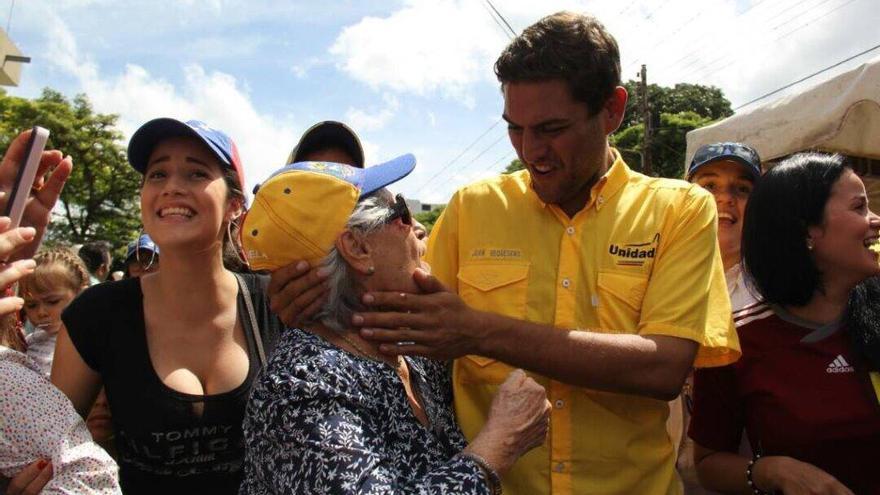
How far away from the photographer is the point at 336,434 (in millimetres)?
1713

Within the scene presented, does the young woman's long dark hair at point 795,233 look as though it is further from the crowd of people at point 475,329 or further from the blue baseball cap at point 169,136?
the blue baseball cap at point 169,136

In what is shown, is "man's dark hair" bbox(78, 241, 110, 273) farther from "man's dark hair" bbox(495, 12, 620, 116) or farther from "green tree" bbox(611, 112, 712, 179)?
"green tree" bbox(611, 112, 712, 179)

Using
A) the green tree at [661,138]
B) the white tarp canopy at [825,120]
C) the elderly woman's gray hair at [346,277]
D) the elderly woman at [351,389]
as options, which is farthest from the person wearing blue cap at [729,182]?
the green tree at [661,138]

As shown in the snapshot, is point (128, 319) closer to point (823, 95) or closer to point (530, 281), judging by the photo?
point (530, 281)

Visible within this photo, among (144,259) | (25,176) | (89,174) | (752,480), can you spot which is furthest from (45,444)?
(89,174)

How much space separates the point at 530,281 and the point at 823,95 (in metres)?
2.50

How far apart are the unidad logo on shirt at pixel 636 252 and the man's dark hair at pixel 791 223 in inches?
25.6

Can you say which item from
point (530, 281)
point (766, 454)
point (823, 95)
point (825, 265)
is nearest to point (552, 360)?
point (530, 281)

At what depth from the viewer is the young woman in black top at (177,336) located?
7.80 feet

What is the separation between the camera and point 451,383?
97.2 inches

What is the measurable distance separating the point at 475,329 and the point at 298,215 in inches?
22.2

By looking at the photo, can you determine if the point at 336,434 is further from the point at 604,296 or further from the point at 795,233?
the point at 795,233

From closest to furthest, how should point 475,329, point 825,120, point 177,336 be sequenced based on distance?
point 475,329 < point 177,336 < point 825,120

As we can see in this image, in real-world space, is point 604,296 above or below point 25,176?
below
